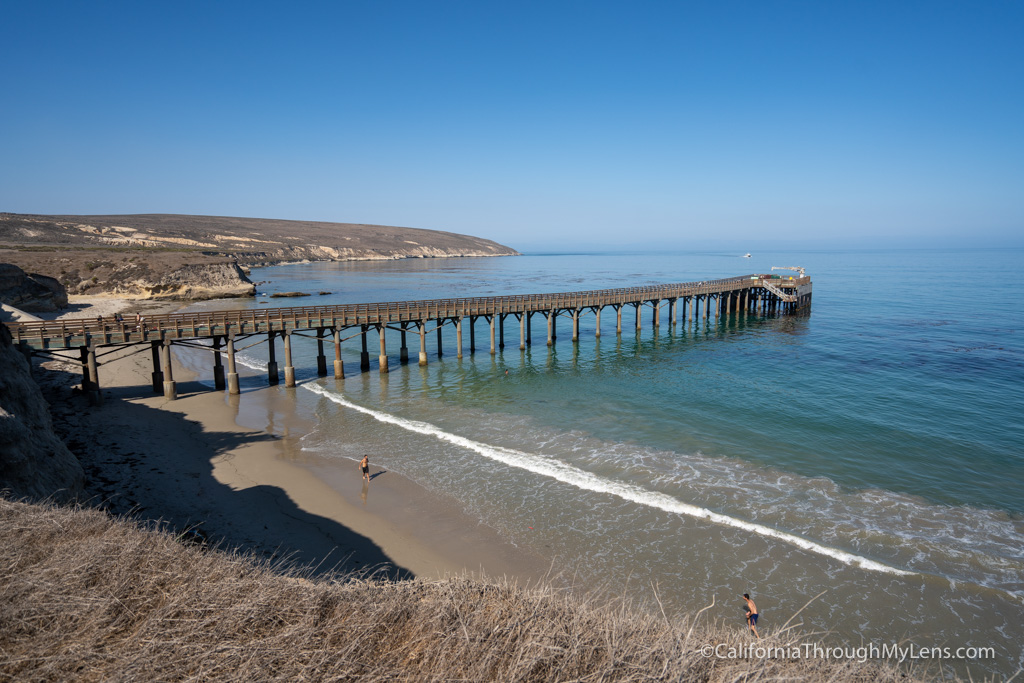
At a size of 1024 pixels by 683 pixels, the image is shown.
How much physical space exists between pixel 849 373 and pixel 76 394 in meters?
41.5

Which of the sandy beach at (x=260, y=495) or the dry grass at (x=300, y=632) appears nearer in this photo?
the dry grass at (x=300, y=632)

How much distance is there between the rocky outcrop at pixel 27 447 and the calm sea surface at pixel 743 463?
7.92 metres

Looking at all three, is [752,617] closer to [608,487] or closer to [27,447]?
[608,487]

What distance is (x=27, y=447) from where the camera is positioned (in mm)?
13047

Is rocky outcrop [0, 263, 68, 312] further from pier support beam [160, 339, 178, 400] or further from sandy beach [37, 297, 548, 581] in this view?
pier support beam [160, 339, 178, 400]

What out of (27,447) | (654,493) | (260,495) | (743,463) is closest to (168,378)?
(260,495)

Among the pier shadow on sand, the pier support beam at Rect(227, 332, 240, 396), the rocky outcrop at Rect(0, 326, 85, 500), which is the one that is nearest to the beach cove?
the pier shadow on sand

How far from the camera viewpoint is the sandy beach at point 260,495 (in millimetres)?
14297

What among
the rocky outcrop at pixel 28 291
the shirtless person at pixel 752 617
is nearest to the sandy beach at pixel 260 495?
the shirtless person at pixel 752 617

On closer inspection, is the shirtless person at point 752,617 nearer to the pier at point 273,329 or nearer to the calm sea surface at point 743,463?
the calm sea surface at point 743,463

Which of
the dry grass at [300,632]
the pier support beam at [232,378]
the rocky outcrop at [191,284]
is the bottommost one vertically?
the pier support beam at [232,378]

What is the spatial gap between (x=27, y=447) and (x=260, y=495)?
6.12 m

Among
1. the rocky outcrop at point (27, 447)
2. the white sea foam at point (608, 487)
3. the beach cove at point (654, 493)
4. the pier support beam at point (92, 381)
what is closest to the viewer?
the rocky outcrop at point (27, 447)

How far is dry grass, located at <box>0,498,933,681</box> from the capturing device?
6.02 meters
